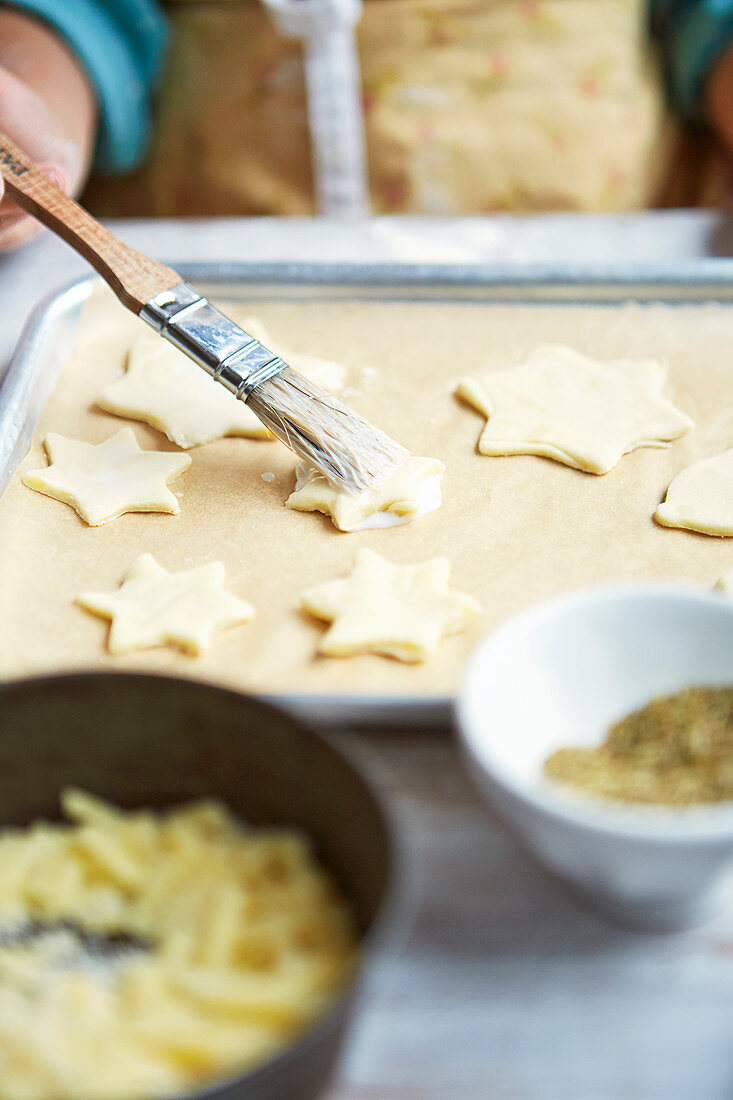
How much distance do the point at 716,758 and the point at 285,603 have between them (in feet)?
1.28

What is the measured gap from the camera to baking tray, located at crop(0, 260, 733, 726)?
3.61 feet

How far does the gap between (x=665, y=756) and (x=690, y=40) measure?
4.13 ft

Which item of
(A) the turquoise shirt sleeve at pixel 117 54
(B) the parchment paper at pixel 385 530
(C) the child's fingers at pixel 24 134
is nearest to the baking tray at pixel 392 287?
(B) the parchment paper at pixel 385 530

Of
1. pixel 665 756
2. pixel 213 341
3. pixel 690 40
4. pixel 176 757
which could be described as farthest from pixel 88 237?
pixel 690 40

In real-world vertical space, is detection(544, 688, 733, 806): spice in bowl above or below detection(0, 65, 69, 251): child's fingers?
below

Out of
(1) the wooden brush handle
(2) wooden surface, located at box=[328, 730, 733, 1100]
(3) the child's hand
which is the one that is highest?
(3) the child's hand

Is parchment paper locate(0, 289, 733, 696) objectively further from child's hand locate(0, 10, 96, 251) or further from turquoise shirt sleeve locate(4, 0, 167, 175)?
turquoise shirt sleeve locate(4, 0, 167, 175)

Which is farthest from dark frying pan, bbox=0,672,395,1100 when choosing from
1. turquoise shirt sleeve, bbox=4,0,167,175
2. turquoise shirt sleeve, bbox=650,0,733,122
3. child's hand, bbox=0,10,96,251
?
turquoise shirt sleeve, bbox=650,0,733,122

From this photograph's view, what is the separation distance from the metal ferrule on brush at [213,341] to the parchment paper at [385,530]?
11 cm

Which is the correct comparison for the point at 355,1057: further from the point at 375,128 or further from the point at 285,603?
the point at 375,128

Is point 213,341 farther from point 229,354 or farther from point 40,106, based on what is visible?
point 40,106

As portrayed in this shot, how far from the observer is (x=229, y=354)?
0.93 meters

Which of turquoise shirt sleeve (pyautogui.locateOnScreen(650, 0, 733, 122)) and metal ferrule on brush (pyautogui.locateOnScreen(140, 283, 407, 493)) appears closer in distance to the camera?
metal ferrule on brush (pyautogui.locateOnScreen(140, 283, 407, 493))

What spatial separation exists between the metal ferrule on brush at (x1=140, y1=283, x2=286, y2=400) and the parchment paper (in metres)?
0.11
